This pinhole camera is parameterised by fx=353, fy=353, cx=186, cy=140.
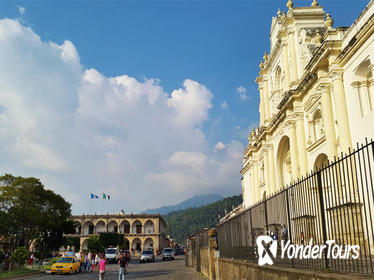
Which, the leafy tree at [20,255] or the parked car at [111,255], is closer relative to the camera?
the leafy tree at [20,255]

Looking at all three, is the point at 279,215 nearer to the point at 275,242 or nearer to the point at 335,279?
the point at 275,242

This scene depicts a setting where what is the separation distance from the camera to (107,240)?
5803cm

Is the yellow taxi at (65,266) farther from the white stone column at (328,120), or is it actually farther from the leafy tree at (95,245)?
the leafy tree at (95,245)

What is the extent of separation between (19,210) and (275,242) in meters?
27.8

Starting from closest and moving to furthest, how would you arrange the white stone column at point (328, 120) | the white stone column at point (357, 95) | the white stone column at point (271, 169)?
1. the white stone column at point (357, 95)
2. the white stone column at point (328, 120)
3. the white stone column at point (271, 169)

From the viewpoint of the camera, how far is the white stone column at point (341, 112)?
17.1m

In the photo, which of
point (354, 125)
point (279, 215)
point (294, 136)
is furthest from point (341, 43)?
point (279, 215)

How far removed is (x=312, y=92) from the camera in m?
21.4

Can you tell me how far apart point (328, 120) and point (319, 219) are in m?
13.8

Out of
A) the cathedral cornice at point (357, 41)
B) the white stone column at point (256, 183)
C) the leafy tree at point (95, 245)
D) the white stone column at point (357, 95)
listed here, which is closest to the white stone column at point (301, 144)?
the cathedral cornice at point (357, 41)

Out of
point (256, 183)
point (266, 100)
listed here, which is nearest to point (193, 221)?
point (256, 183)

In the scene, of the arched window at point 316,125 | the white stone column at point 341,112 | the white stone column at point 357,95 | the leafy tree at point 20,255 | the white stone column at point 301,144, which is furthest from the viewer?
the white stone column at point 301,144

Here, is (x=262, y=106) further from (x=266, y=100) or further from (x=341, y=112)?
(x=341, y=112)

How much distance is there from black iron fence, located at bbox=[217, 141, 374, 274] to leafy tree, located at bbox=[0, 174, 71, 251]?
25027 mm
